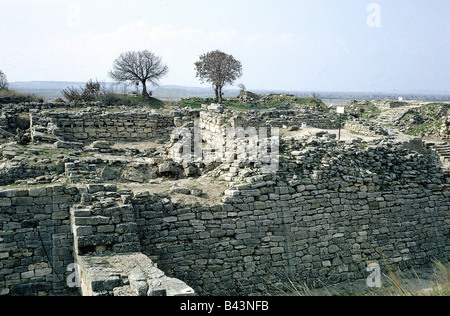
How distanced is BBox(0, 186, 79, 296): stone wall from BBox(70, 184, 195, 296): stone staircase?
1.11 ft

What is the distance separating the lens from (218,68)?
33.7 m

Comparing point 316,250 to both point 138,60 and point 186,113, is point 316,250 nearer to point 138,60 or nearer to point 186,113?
point 186,113

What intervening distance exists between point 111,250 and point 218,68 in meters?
27.7

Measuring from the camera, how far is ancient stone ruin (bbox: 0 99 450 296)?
746cm

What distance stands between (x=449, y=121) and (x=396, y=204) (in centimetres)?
1631

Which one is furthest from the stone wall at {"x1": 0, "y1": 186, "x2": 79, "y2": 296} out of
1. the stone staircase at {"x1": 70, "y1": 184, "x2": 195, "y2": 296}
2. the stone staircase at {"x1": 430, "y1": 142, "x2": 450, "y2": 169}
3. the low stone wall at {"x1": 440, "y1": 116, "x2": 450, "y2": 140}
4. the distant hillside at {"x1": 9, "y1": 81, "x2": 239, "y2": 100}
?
the low stone wall at {"x1": 440, "y1": 116, "x2": 450, "y2": 140}

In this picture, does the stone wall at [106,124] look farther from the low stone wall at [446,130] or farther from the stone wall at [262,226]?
the low stone wall at [446,130]

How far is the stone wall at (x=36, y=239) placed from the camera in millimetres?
7531

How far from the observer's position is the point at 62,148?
38.8 feet

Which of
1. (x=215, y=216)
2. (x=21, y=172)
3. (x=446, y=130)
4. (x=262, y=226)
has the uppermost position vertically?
(x=21, y=172)

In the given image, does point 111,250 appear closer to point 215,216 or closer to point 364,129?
point 215,216

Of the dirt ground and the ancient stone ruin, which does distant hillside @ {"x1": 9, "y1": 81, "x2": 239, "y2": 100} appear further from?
the dirt ground

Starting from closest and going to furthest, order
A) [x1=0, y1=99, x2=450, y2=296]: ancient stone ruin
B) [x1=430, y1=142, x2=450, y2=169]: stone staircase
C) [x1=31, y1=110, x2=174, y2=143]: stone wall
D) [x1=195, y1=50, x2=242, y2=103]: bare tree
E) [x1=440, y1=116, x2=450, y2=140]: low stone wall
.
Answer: [x1=0, y1=99, x2=450, y2=296]: ancient stone ruin
[x1=31, y1=110, x2=174, y2=143]: stone wall
[x1=430, y1=142, x2=450, y2=169]: stone staircase
[x1=440, y1=116, x2=450, y2=140]: low stone wall
[x1=195, y1=50, x2=242, y2=103]: bare tree

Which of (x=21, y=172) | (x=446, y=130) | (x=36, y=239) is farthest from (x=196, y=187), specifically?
(x=446, y=130)
